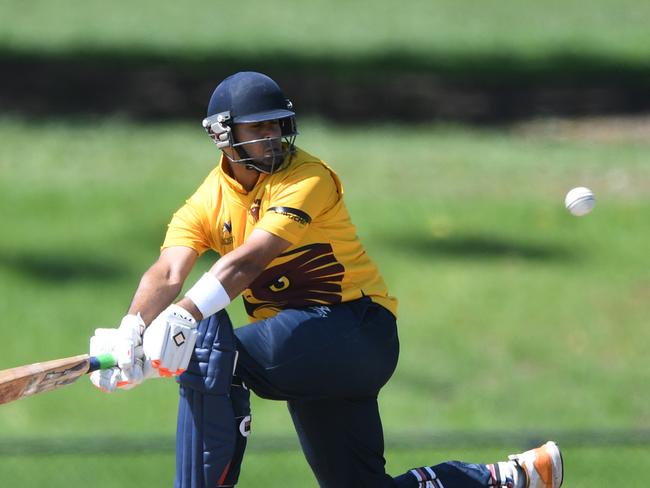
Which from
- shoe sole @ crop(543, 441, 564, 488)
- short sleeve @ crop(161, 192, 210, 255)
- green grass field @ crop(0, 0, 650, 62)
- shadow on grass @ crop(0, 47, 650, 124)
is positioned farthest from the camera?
green grass field @ crop(0, 0, 650, 62)

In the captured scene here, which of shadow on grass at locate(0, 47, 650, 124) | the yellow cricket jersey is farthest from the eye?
shadow on grass at locate(0, 47, 650, 124)

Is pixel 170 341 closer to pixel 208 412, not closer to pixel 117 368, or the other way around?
pixel 117 368

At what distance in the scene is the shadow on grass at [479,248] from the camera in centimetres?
1468

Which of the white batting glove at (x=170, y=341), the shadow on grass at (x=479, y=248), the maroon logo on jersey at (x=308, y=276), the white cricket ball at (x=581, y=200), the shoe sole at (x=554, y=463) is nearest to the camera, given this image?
the white batting glove at (x=170, y=341)

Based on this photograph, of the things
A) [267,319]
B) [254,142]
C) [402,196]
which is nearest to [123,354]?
[267,319]

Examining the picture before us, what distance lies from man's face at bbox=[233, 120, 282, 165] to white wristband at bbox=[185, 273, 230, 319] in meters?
0.61

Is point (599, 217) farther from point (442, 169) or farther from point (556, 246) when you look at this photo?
point (442, 169)

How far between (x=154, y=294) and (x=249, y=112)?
82 cm

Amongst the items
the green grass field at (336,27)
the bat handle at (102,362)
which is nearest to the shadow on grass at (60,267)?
the green grass field at (336,27)

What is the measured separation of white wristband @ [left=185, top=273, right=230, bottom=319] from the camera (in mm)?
4906

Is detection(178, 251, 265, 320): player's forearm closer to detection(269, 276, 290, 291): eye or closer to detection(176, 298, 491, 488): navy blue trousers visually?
detection(176, 298, 491, 488): navy blue trousers

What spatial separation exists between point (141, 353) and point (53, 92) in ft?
55.0

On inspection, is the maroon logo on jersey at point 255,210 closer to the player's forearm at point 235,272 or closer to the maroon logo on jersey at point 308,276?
the maroon logo on jersey at point 308,276

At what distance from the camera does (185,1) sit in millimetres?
25047
